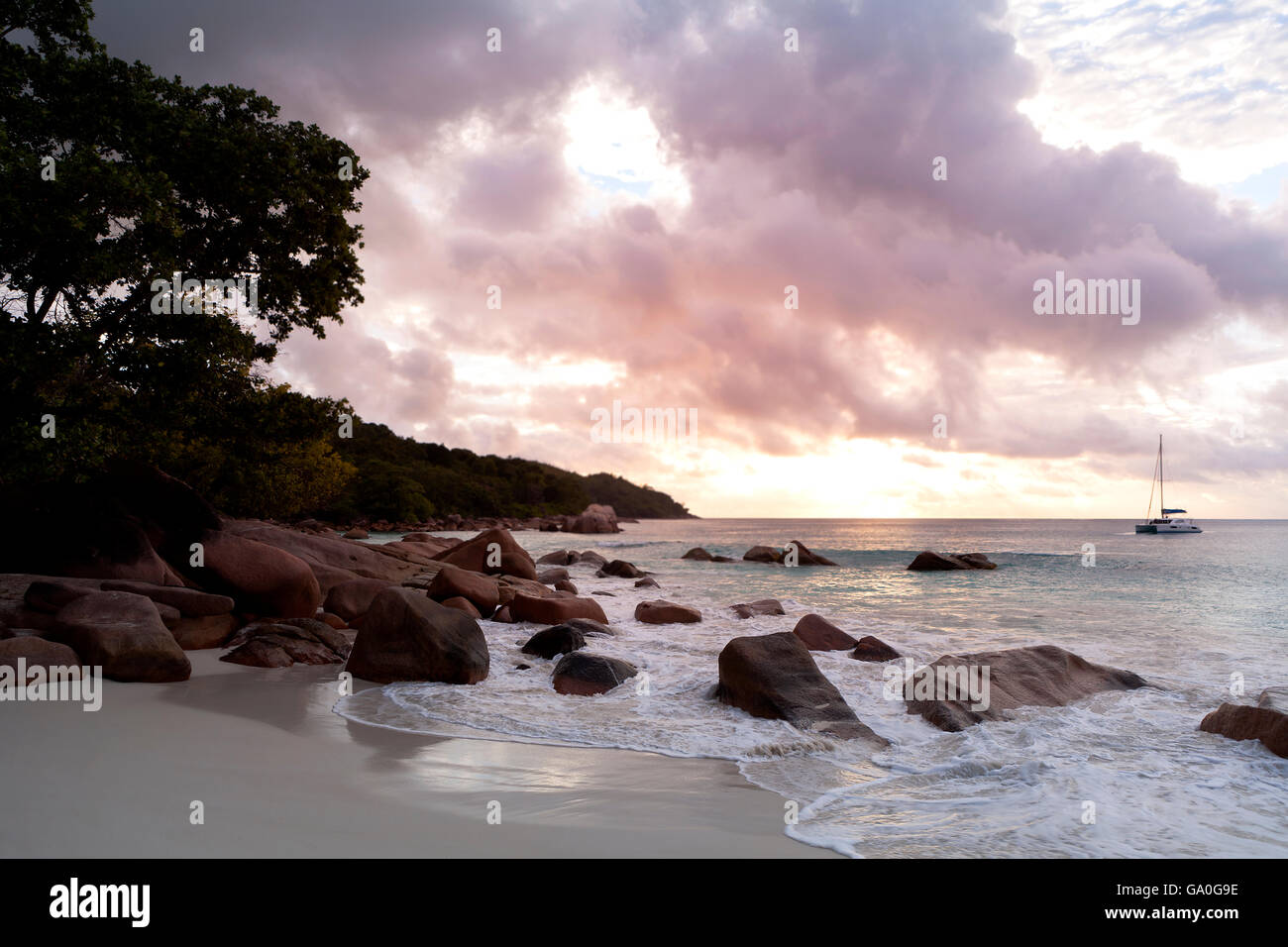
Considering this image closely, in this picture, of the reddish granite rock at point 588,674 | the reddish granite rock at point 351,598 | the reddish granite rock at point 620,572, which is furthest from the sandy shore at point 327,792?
the reddish granite rock at point 620,572

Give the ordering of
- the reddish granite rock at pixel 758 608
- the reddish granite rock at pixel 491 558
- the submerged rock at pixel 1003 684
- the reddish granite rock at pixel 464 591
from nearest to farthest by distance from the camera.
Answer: the submerged rock at pixel 1003 684
the reddish granite rock at pixel 464 591
the reddish granite rock at pixel 758 608
the reddish granite rock at pixel 491 558

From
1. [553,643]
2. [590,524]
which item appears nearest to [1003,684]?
[553,643]

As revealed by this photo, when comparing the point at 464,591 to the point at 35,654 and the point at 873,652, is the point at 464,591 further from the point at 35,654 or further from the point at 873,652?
the point at 873,652

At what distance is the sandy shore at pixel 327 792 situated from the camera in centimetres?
429

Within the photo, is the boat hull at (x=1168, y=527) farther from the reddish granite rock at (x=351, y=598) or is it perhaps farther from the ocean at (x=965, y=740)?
the reddish granite rock at (x=351, y=598)

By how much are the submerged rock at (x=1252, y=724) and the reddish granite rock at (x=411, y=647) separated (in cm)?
895

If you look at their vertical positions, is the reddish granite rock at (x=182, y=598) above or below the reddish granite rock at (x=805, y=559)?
above

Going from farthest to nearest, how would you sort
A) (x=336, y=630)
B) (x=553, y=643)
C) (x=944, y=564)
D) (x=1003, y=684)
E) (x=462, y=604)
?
(x=944, y=564) → (x=462, y=604) → (x=553, y=643) → (x=336, y=630) → (x=1003, y=684)

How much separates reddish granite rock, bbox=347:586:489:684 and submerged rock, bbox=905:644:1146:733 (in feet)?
19.5

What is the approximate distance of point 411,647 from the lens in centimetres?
955

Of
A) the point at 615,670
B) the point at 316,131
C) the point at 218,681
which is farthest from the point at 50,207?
the point at 615,670

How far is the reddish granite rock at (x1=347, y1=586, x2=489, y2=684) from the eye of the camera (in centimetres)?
948

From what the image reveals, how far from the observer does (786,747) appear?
697 cm

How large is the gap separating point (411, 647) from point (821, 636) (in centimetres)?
758
